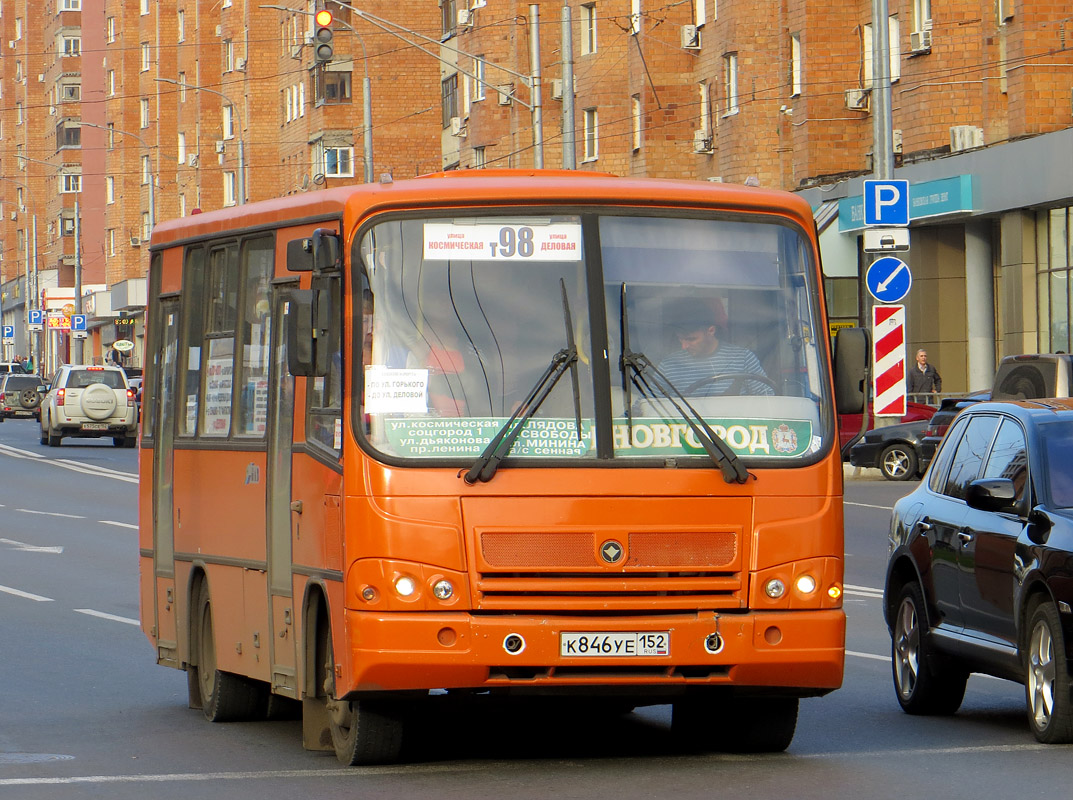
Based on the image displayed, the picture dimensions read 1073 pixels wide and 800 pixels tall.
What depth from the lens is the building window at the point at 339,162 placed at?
271 feet

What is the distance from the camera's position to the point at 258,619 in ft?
34.8

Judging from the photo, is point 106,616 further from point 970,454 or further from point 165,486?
point 970,454

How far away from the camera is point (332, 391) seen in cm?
944

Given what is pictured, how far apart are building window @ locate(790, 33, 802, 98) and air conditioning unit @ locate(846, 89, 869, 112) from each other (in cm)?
142

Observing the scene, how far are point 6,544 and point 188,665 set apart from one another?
44.5 feet

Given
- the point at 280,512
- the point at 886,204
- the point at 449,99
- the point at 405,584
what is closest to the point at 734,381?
the point at 405,584

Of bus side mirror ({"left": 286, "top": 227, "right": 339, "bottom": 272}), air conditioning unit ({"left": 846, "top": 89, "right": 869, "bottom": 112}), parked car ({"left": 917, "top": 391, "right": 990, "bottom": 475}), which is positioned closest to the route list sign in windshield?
bus side mirror ({"left": 286, "top": 227, "right": 339, "bottom": 272})

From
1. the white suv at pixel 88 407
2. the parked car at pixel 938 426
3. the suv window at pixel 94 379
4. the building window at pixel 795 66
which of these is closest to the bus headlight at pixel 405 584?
the parked car at pixel 938 426

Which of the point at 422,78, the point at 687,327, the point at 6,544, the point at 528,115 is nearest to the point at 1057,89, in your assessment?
the point at 6,544

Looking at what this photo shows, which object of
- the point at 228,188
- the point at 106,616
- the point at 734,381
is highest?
the point at 228,188

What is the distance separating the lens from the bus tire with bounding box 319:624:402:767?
9367 millimetres

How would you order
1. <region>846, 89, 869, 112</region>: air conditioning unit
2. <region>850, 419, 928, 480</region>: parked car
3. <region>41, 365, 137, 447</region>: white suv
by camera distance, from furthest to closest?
<region>41, 365, 137, 447</region>: white suv
<region>846, 89, 869, 112</region>: air conditioning unit
<region>850, 419, 928, 480</region>: parked car

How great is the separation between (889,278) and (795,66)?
22.0 metres

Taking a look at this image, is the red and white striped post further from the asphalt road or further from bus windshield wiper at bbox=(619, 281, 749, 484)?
bus windshield wiper at bbox=(619, 281, 749, 484)
